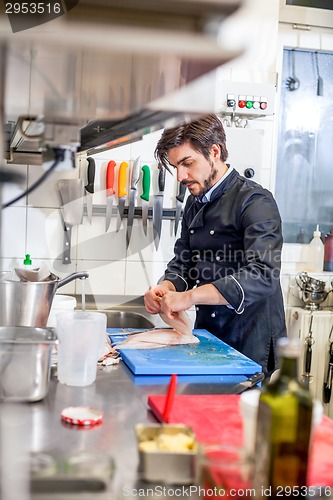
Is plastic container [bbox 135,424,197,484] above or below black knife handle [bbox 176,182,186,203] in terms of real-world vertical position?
below

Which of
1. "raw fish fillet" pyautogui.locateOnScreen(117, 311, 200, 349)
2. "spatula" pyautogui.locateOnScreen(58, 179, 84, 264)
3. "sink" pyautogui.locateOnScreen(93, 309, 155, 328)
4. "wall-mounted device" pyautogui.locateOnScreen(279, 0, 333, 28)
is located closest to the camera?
"raw fish fillet" pyautogui.locateOnScreen(117, 311, 200, 349)

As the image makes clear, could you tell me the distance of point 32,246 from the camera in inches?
125

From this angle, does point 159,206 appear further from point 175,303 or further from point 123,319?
point 175,303

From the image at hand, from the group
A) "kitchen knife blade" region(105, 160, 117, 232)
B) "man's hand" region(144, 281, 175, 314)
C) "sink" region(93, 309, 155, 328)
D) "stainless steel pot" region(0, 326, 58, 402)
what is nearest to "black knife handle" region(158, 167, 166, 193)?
"kitchen knife blade" region(105, 160, 117, 232)

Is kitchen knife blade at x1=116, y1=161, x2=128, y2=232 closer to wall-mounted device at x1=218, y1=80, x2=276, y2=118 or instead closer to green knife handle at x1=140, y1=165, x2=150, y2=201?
green knife handle at x1=140, y1=165, x2=150, y2=201

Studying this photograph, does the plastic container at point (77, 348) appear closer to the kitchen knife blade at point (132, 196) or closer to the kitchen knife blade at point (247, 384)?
the kitchen knife blade at point (247, 384)

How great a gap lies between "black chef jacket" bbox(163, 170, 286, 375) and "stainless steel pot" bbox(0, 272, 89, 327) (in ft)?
2.34

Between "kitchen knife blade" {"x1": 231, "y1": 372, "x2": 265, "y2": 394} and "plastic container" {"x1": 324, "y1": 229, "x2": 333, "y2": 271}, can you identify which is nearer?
"kitchen knife blade" {"x1": 231, "y1": 372, "x2": 265, "y2": 394}

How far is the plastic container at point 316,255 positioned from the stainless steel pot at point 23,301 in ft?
7.11

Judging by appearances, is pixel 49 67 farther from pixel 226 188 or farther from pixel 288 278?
pixel 288 278

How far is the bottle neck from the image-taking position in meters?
0.93

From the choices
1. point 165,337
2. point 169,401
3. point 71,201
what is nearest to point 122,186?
point 71,201

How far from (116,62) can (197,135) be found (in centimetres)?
157

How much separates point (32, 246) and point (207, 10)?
2.54 meters
